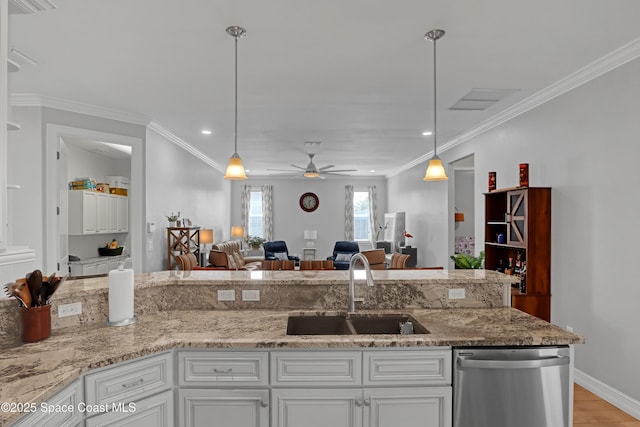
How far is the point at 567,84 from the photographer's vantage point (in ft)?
11.5

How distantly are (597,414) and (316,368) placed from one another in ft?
8.28

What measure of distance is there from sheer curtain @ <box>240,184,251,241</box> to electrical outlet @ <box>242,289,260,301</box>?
8400mm

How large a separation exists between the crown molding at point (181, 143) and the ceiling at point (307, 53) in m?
0.26

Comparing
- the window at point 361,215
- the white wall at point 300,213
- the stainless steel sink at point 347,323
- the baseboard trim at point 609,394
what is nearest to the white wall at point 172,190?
the white wall at point 300,213

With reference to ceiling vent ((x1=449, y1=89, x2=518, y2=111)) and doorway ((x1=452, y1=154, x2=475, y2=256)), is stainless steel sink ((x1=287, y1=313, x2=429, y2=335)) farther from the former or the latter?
doorway ((x1=452, y1=154, x2=475, y2=256))

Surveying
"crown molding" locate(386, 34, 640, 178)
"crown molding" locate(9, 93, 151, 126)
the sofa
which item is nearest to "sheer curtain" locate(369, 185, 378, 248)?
the sofa

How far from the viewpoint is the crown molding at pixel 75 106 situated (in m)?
3.93

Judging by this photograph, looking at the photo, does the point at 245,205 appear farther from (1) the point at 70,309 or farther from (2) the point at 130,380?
(2) the point at 130,380

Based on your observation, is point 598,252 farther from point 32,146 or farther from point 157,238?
point 32,146

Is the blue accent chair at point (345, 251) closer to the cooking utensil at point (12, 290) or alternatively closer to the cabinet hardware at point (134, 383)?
the cabinet hardware at point (134, 383)

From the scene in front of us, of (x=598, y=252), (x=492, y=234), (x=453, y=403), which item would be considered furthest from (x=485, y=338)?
(x=492, y=234)

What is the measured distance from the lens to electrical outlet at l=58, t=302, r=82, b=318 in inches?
80.7

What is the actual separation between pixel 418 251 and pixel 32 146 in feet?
22.5

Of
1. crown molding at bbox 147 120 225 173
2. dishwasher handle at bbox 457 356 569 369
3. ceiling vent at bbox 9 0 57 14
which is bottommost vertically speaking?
dishwasher handle at bbox 457 356 569 369
